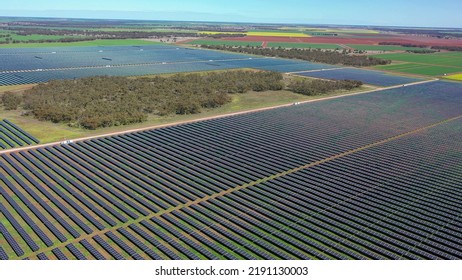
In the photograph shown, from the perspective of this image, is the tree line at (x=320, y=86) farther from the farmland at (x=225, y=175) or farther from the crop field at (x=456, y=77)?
the crop field at (x=456, y=77)

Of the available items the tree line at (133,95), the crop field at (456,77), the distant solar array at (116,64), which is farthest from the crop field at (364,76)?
the crop field at (456,77)

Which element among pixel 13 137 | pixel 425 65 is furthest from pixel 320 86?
pixel 425 65

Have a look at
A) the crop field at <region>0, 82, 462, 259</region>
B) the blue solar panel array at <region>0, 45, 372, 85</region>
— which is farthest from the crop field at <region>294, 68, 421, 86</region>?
the crop field at <region>0, 82, 462, 259</region>

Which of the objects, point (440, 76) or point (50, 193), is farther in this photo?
point (440, 76)

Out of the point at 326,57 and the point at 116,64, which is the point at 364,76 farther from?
the point at 116,64

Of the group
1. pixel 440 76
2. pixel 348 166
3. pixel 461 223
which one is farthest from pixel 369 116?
pixel 440 76

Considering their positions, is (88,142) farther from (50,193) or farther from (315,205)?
(315,205)

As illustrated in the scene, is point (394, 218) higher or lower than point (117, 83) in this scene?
lower
